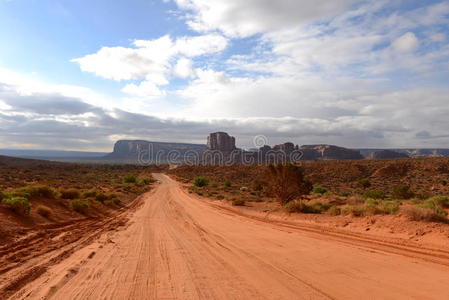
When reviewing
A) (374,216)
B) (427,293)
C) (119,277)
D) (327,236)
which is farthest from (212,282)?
(374,216)

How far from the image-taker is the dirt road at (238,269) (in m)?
5.98

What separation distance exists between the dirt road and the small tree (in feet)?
37.8

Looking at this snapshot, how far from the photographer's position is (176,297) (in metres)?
5.71

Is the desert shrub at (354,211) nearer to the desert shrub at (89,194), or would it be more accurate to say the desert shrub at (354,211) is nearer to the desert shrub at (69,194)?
the desert shrub at (69,194)

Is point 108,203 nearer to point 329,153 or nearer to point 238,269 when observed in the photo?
point 238,269

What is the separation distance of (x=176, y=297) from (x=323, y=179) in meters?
54.8

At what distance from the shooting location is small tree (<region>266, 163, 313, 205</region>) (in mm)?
23708

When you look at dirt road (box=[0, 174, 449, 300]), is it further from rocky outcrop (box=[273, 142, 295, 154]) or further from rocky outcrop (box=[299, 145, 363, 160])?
rocky outcrop (box=[273, 142, 295, 154])

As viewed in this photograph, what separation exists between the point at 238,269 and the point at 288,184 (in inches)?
663

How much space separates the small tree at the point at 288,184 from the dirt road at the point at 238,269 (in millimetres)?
11512

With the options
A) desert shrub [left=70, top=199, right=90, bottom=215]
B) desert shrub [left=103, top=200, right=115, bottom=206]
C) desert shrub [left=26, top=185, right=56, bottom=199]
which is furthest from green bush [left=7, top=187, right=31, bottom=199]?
desert shrub [left=103, top=200, right=115, bottom=206]

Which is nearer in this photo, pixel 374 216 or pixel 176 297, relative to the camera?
pixel 176 297

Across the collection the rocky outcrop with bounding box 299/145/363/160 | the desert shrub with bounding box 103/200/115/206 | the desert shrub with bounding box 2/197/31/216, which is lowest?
the desert shrub with bounding box 103/200/115/206

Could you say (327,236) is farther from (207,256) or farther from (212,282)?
(212,282)
